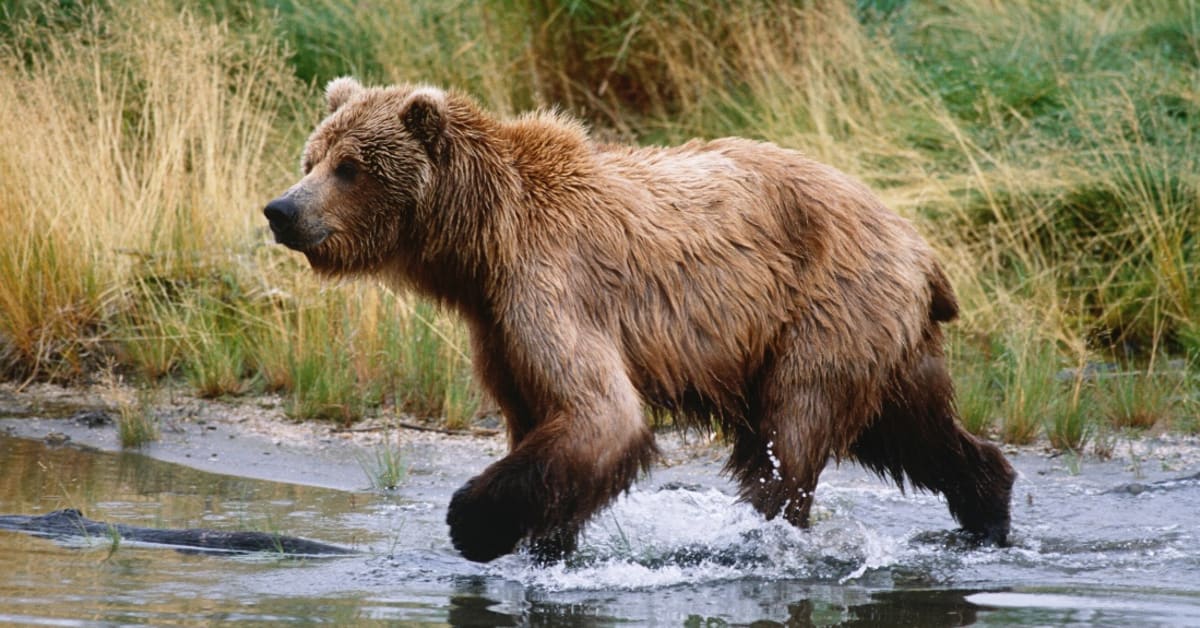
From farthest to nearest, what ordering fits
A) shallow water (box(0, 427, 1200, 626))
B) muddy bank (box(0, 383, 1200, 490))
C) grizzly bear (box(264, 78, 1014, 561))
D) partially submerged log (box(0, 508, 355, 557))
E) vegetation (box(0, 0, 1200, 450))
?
vegetation (box(0, 0, 1200, 450)) < muddy bank (box(0, 383, 1200, 490)) < partially submerged log (box(0, 508, 355, 557)) < grizzly bear (box(264, 78, 1014, 561)) < shallow water (box(0, 427, 1200, 626))

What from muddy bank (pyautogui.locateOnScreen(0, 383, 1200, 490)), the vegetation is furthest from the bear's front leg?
muddy bank (pyautogui.locateOnScreen(0, 383, 1200, 490))

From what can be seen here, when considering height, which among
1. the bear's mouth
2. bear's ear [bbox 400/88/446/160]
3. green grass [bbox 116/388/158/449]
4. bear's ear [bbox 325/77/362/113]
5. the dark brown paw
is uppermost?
bear's ear [bbox 325/77/362/113]

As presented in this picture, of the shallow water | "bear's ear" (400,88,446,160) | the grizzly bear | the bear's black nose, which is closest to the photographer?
the shallow water

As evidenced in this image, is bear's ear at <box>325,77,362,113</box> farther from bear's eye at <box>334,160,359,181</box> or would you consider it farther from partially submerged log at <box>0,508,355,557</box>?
partially submerged log at <box>0,508,355,557</box>

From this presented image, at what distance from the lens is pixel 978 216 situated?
418 inches

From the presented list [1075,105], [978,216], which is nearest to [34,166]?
[978,216]

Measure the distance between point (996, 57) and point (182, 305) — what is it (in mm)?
6527

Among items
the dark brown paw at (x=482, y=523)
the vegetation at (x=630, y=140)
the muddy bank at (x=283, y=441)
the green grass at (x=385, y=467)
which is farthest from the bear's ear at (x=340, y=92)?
the muddy bank at (x=283, y=441)

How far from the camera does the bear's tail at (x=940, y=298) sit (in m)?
6.38

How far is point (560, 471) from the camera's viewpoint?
5.35 meters

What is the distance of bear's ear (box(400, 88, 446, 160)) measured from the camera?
5746mm

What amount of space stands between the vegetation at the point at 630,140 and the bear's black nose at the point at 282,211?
152cm

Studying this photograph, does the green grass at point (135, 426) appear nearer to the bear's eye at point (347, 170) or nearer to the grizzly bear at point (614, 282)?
the grizzly bear at point (614, 282)

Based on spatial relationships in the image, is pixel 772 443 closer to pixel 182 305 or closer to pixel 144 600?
pixel 144 600
